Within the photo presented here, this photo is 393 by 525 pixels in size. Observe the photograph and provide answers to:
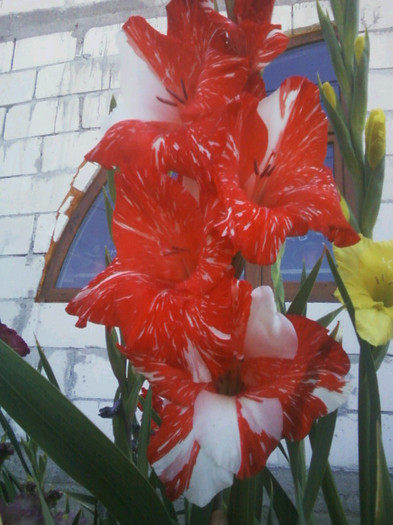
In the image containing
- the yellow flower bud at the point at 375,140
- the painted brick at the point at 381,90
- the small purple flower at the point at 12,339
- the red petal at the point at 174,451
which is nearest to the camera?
the red petal at the point at 174,451

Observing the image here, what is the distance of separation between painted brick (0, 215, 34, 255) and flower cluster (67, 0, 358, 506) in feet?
5.32

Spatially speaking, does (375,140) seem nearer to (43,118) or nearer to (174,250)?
(174,250)

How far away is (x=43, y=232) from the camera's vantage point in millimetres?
1883

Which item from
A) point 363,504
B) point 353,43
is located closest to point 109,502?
point 363,504

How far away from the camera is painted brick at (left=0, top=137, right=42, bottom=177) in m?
1.99

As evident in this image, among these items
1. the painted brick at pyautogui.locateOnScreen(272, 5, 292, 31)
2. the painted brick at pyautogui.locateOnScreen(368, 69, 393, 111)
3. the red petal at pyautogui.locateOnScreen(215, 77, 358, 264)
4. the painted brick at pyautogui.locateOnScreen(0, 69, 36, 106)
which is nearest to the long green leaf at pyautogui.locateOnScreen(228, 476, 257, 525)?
the red petal at pyautogui.locateOnScreen(215, 77, 358, 264)

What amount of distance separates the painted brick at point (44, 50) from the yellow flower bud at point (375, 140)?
186 centimetres

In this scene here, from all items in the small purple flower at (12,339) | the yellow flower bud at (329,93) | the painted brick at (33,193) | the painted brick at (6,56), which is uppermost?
the painted brick at (6,56)

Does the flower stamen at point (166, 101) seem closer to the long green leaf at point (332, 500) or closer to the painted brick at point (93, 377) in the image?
the long green leaf at point (332, 500)

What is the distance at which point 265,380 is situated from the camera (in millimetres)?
302

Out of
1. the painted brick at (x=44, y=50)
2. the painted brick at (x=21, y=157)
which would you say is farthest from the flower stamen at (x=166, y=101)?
the painted brick at (x=44, y=50)

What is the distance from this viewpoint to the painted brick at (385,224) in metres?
1.54

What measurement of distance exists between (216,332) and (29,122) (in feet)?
6.40

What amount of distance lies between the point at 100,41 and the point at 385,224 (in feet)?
4.01
